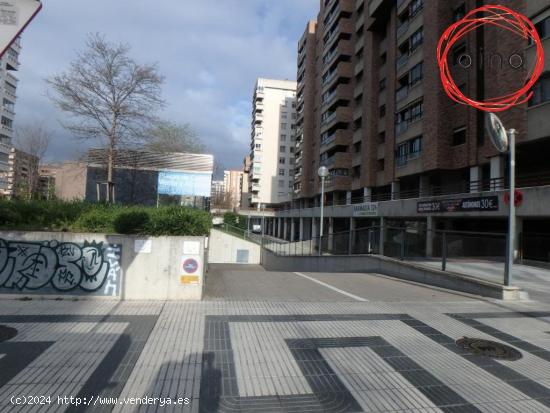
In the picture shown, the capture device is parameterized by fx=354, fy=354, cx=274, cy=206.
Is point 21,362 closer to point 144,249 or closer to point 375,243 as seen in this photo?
point 144,249

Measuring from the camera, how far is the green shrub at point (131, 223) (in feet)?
22.7

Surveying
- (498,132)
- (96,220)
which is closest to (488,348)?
(498,132)

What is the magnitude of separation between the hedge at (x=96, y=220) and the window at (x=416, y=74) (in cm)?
2611

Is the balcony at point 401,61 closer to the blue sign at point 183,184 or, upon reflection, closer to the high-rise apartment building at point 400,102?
the high-rise apartment building at point 400,102

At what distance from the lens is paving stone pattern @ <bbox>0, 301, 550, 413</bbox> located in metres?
3.33

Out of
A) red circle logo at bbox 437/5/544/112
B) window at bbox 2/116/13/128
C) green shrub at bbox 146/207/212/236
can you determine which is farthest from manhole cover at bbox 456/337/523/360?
window at bbox 2/116/13/128

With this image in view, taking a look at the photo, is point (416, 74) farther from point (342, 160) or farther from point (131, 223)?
point (131, 223)

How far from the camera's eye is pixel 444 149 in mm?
24391

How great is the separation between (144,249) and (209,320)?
2.09 m

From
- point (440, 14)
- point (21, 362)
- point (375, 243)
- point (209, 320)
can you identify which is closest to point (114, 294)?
point (209, 320)

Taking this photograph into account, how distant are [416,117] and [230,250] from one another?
18182 mm

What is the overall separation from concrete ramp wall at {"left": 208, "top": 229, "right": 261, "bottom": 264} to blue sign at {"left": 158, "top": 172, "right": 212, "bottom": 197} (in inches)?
150

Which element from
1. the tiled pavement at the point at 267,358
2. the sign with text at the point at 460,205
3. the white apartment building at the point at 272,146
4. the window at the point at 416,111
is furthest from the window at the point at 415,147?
the white apartment building at the point at 272,146

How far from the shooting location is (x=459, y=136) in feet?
79.7
